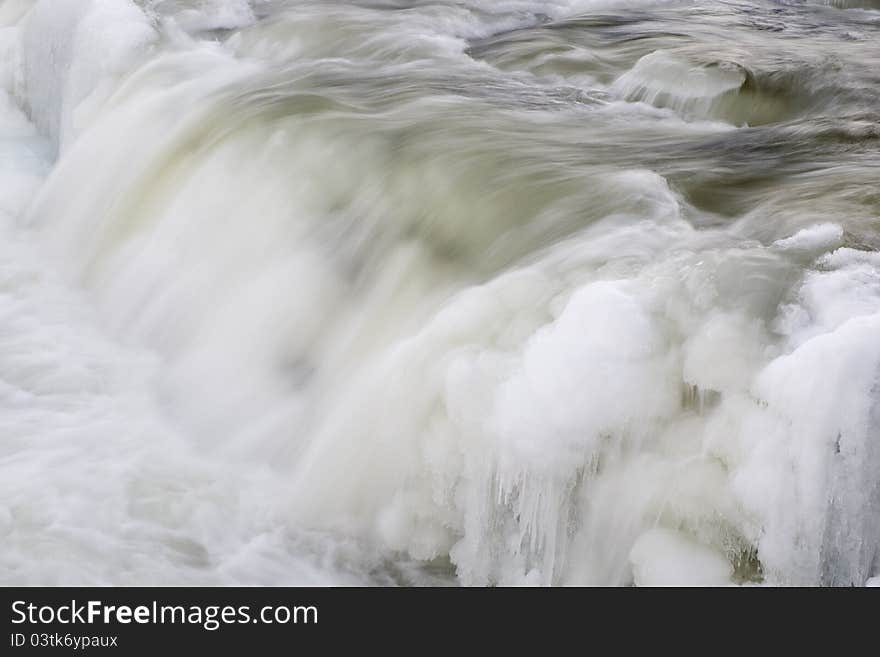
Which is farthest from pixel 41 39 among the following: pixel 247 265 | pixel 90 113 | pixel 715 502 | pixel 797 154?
pixel 715 502

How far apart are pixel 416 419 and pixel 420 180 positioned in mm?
1310

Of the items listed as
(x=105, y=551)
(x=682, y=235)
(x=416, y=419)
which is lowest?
(x=105, y=551)

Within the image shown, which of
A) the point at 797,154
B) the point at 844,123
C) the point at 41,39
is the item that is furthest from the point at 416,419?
the point at 41,39

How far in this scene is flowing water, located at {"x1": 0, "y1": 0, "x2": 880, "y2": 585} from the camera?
2959mm

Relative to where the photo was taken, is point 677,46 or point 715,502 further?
point 677,46

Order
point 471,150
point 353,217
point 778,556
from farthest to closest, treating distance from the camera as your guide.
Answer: point 471,150, point 353,217, point 778,556

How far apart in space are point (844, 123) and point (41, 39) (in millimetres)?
4970

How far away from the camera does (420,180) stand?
436 centimetres

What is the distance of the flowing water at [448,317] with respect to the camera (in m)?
2.96

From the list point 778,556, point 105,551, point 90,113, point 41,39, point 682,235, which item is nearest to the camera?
point 778,556

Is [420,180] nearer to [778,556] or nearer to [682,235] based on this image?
[682,235]

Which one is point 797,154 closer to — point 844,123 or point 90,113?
point 844,123

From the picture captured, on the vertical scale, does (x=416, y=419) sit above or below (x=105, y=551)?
above

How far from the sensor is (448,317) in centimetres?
352
